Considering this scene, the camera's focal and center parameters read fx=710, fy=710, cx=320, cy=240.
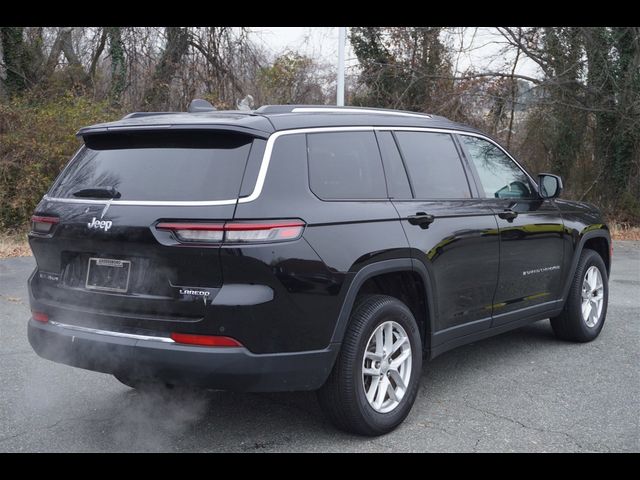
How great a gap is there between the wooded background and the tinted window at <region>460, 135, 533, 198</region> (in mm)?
12005

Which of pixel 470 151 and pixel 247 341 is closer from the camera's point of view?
pixel 247 341

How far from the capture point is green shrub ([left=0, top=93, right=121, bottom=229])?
13438 mm

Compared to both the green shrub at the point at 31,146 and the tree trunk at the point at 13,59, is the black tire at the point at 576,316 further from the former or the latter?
the tree trunk at the point at 13,59

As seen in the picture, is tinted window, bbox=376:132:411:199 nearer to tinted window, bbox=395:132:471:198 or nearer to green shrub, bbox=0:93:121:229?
tinted window, bbox=395:132:471:198

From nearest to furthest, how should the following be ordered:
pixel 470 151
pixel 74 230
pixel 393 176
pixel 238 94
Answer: pixel 74 230, pixel 393 176, pixel 470 151, pixel 238 94

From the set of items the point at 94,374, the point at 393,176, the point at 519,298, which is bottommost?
the point at 94,374

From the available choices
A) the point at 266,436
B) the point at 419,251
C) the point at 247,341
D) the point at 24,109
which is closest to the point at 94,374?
the point at 266,436

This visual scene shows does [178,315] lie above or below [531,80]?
below

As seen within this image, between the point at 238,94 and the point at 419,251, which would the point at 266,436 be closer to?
the point at 419,251

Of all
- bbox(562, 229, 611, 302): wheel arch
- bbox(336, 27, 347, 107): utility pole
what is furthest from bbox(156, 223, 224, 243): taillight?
bbox(336, 27, 347, 107): utility pole

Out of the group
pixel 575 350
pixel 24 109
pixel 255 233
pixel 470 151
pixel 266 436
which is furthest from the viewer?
pixel 24 109

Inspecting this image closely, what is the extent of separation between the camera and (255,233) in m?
3.45

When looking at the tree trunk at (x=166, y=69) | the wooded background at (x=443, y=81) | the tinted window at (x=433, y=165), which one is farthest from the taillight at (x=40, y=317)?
the tree trunk at (x=166, y=69)

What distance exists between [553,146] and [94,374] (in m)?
15.8
